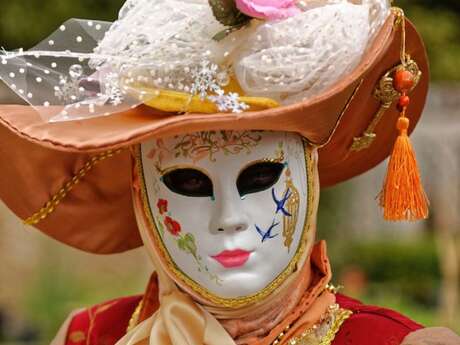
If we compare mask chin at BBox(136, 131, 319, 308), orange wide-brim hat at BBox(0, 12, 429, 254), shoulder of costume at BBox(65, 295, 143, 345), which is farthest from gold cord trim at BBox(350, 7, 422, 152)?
shoulder of costume at BBox(65, 295, 143, 345)

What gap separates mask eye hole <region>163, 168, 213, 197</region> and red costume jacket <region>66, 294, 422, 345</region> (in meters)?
0.37

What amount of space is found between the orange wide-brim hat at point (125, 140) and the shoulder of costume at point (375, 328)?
33cm

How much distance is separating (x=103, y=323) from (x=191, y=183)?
48 centimetres

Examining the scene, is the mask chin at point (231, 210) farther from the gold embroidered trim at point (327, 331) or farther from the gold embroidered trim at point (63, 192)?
the gold embroidered trim at point (63, 192)

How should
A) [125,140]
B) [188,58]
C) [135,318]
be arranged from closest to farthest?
[125,140] → [188,58] → [135,318]

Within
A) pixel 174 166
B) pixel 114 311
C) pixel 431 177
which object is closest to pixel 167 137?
pixel 174 166

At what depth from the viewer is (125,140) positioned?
6.41 ft

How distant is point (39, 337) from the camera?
5344 mm

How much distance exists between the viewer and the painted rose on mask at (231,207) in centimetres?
210

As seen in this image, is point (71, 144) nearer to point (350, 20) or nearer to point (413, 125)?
point (350, 20)

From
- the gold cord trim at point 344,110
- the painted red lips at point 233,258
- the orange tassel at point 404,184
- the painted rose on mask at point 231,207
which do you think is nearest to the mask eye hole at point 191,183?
the painted rose on mask at point 231,207

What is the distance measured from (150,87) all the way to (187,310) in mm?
421

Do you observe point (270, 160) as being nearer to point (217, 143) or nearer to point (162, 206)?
point (217, 143)

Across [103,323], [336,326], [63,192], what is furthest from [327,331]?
[63,192]
